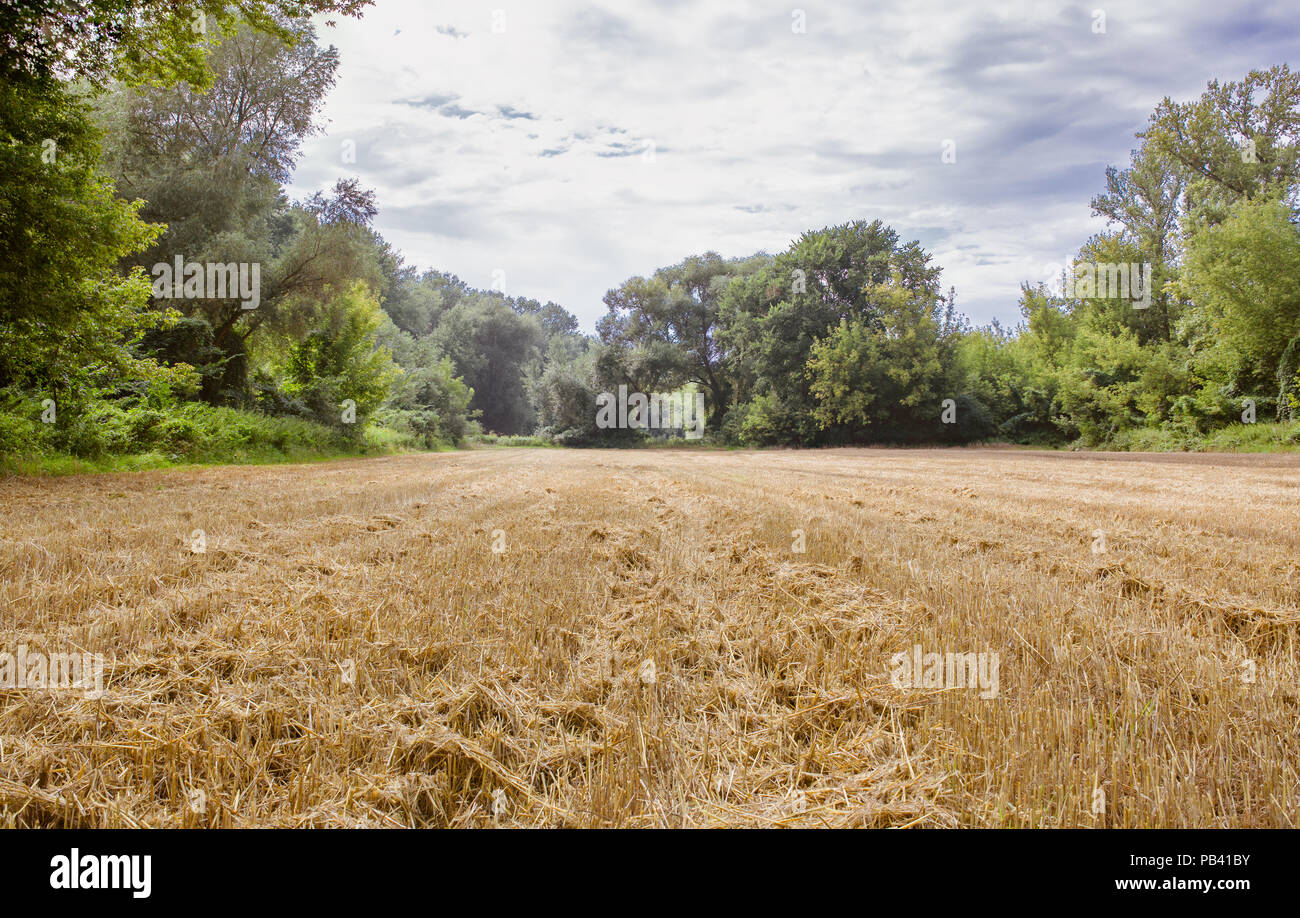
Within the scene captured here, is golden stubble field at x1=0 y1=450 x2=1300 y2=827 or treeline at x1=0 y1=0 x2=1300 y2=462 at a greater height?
treeline at x1=0 y1=0 x2=1300 y2=462

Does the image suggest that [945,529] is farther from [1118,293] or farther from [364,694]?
[1118,293]

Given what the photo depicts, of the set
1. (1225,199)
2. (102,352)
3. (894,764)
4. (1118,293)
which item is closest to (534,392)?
(102,352)

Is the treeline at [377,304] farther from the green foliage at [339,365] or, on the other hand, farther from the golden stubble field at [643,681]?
the golden stubble field at [643,681]

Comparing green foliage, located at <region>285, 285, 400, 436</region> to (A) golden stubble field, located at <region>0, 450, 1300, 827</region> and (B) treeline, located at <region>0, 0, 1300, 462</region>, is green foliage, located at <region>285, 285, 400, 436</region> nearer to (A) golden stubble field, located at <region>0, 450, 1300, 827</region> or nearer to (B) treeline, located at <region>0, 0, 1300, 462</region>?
(B) treeline, located at <region>0, 0, 1300, 462</region>

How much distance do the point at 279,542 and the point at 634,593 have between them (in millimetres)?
2703

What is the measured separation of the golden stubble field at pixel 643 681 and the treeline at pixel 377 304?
21.2 feet

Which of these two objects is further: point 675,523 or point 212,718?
point 675,523

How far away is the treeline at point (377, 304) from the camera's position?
24.1 feet

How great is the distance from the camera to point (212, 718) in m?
1.51

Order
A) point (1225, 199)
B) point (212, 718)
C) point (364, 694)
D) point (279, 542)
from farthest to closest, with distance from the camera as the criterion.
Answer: point (1225, 199)
point (279, 542)
point (364, 694)
point (212, 718)

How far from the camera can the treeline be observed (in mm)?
7348

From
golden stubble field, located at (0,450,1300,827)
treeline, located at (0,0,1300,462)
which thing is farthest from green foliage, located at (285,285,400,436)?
golden stubble field, located at (0,450,1300,827)

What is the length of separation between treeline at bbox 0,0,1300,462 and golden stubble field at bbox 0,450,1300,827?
6454mm

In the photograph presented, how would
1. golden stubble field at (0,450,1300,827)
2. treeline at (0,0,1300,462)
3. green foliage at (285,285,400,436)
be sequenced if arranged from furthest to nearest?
1. green foliage at (285,285,400,436)
2. treeline at (0,0,1300,462)
3. golden stubble field at (0,450,1300,827)
